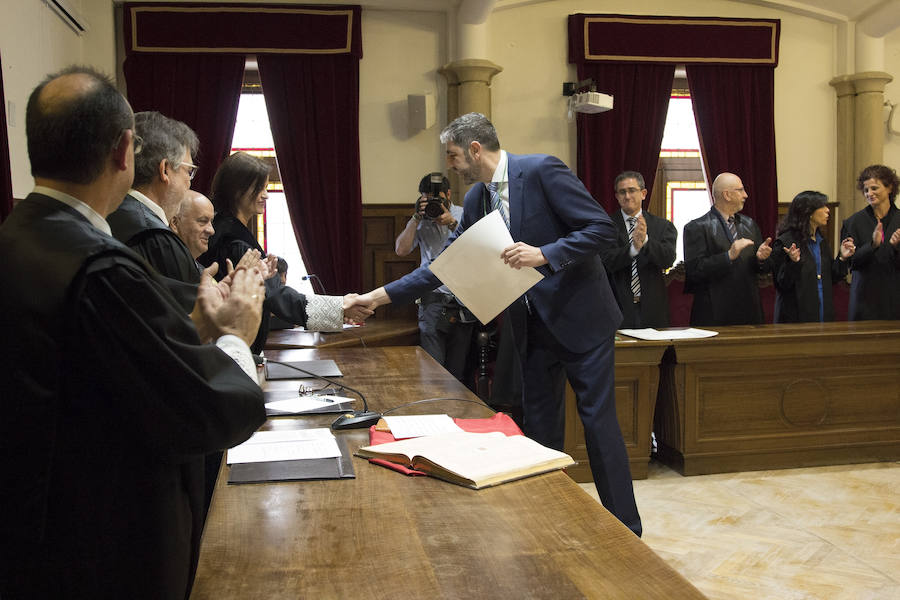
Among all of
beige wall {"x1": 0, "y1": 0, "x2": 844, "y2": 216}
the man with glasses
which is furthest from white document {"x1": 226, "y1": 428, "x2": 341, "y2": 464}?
beige wall {"x1": 0, "y1": 0, "x2": 844, "y2": 216}

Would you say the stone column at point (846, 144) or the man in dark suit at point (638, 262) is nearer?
the man in dark suit at point (638, 262)

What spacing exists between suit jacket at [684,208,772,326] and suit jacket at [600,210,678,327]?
147 millimetres

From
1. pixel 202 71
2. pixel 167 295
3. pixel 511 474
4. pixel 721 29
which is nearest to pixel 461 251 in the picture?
pixel 511 474

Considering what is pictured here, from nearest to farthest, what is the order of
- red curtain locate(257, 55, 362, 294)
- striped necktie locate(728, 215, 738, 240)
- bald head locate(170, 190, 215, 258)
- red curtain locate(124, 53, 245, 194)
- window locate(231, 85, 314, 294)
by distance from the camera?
bald head locate(170, 190, 215, 258)
striped necktie locate(728, 215, 738, 240)
red curtain locate(124, 53, 245, 194)
red curtain locate(257, 55, 362, 294)
window locate(231, 85, 314, 294)

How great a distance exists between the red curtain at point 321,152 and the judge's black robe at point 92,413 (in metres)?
5.15

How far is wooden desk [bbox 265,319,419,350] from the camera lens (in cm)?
418

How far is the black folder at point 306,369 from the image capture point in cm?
279

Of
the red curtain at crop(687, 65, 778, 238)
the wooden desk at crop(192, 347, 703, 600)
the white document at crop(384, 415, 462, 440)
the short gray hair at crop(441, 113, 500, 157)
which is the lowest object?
the wooden desk at crop(192, 347, 703, 600)

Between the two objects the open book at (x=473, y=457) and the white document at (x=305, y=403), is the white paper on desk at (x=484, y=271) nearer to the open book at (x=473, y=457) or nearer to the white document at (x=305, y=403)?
the white document at (x=305, y=403)

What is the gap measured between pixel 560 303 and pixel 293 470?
1.50 meters

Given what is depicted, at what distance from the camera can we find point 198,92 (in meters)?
6.04

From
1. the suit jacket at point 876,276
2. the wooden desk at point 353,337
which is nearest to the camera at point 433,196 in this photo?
the wooden desk at point 353,337

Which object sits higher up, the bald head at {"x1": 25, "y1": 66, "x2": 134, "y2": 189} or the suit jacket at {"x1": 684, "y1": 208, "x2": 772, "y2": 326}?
the bald head at {"x1": 25, "y1": 66, "x2": 134, "y2": 189}

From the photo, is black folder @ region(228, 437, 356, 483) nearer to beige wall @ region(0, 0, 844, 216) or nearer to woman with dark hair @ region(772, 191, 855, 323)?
woman with dark hair @ region(772, 191, 855, 323)
